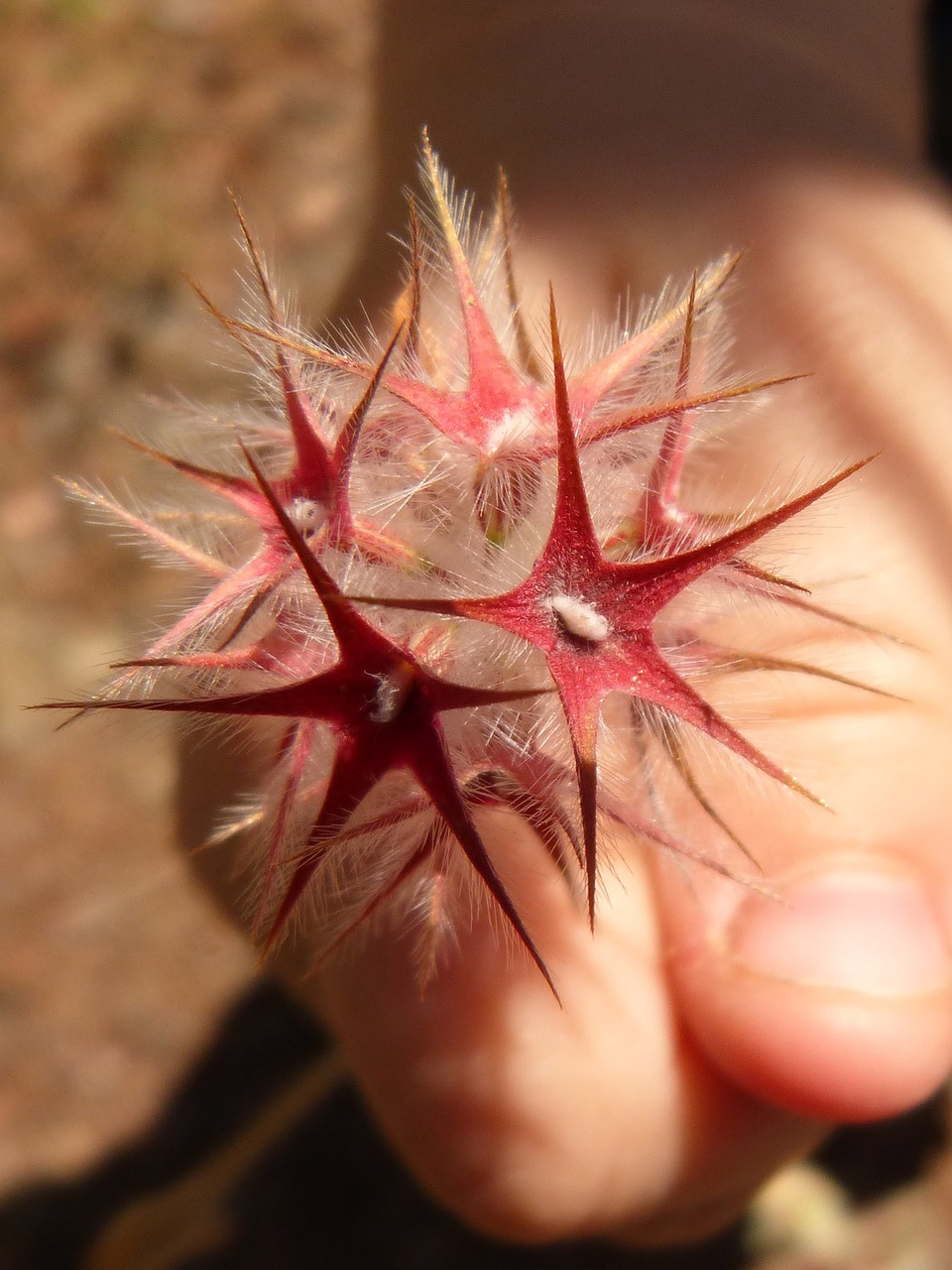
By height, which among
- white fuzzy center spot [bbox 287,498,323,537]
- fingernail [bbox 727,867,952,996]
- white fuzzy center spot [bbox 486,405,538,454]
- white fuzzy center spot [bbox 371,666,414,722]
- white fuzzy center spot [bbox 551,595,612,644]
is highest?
white fuzzy center spot [bbox 287,498,323,537]

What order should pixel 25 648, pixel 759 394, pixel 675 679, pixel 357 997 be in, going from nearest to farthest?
pixel 675 679 < pixel 759 394 < pixel 357 997 < pixel 25 648

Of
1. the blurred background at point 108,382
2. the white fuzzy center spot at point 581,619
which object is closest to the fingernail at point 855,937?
the white fuzzy center spot at point 581,619

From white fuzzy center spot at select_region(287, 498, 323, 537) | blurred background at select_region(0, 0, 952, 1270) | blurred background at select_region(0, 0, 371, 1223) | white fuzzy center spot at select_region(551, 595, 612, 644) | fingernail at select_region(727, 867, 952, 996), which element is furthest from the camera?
blurred background at select_region(0, 0, 371, 1223)

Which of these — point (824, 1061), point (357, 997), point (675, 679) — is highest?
point (675, 679)

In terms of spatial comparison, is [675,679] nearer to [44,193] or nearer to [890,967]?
[890,967]

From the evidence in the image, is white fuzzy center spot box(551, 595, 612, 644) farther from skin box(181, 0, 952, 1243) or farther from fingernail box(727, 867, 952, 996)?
fingernail box(727, 867, 952, 996)

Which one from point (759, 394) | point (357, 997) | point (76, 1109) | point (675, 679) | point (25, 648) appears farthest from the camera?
point (25, 648)

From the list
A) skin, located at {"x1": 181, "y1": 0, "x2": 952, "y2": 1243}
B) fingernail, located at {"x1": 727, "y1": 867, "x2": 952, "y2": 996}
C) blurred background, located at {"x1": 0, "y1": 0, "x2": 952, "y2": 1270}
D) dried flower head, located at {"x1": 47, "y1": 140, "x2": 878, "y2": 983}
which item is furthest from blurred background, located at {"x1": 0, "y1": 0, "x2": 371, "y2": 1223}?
dried flower head, located at {"x1": 47, "y1": 140, "x2": 878, "y2": 983}

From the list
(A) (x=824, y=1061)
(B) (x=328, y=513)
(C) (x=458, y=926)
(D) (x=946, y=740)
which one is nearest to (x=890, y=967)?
(A) (x=824, y=1061)
